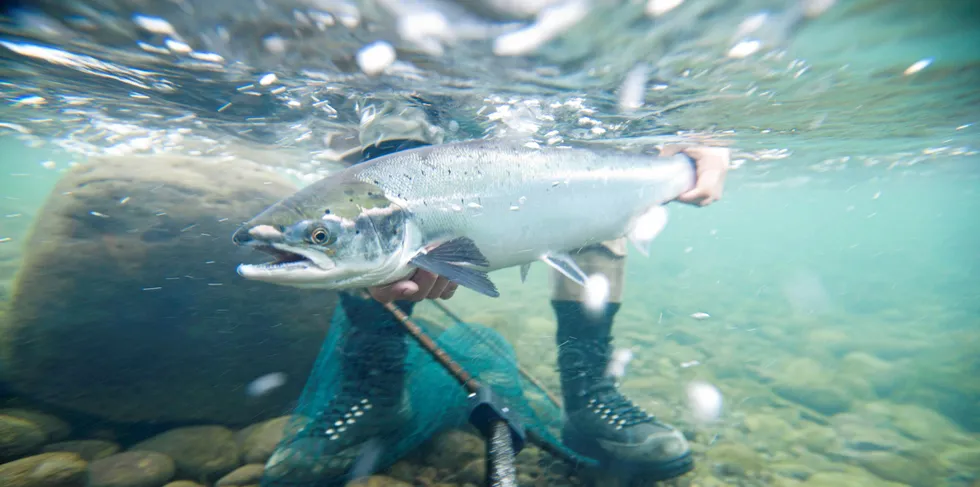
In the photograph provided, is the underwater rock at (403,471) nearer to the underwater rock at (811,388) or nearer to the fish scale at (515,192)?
the fish scale at (515,192)

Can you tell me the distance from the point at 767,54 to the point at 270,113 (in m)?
8.60

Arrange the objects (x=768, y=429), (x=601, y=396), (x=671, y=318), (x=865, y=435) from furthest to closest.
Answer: (x=671, y=318), (x=865, y=435), (x=768, y=429), (x=601, y=396)

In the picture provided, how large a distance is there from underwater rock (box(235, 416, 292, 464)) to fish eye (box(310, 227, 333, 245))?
7.39ft

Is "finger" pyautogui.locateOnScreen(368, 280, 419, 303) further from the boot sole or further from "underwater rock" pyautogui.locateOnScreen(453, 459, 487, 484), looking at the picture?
the boot sole

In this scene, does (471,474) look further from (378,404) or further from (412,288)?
(412,288)

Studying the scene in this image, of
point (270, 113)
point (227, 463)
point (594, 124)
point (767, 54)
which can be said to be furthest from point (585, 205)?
point (270, 113)

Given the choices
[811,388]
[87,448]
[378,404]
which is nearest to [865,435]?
[811,388]

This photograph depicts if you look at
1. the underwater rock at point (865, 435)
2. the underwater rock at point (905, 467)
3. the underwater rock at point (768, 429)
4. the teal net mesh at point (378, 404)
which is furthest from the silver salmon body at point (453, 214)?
the underwater rock at point (865, 435)

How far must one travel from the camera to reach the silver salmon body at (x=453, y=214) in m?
2.37

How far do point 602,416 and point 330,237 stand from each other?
3.36 metres

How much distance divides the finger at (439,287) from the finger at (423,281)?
0.26 ft

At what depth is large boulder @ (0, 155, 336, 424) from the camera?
14.7 feet

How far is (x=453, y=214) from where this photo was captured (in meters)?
3.01

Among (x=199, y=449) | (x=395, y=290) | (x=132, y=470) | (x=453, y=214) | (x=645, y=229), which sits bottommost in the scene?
(x=132, y=470)
